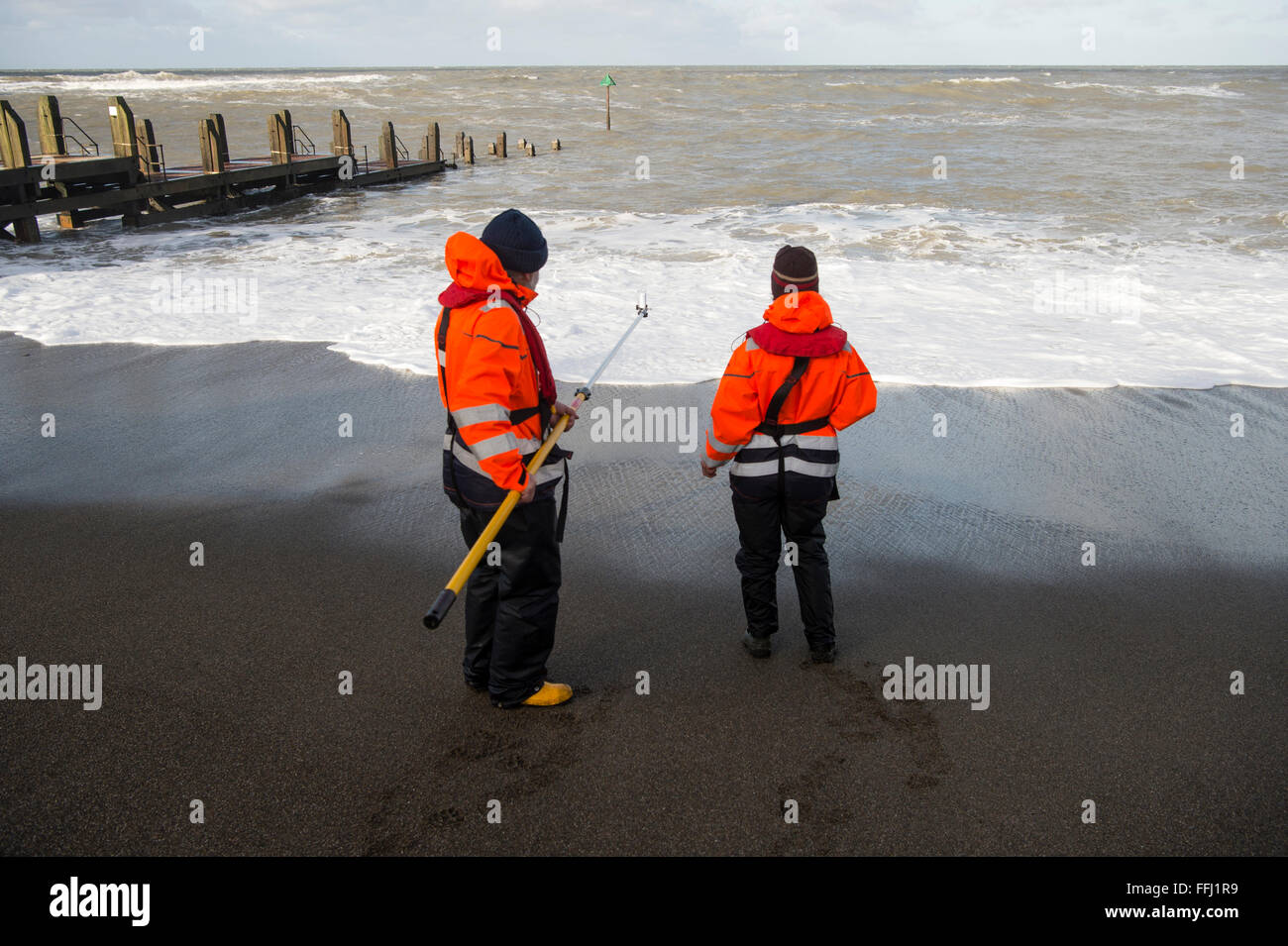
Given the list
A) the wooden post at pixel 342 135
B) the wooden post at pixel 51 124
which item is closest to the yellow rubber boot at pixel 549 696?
the wooden post at pixel 51 124

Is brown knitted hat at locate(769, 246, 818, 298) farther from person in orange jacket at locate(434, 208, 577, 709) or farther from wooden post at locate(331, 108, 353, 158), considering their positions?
wooden post at locate(331, 108, 353, 158)

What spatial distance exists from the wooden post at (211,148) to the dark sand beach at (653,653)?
14810 millimetres

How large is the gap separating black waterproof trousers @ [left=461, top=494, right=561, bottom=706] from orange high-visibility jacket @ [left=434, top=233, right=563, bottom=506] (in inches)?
10.1

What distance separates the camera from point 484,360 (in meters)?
3.02

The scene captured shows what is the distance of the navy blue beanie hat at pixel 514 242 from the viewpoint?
316 centimetres

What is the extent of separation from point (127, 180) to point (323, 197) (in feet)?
17.5

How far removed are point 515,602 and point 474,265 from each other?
4.13ft

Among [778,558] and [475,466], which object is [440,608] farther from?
[778,558]

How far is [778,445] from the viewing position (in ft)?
12.2

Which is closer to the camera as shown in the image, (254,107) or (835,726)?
(835,726)

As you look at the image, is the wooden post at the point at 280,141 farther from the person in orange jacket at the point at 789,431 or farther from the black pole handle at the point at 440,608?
the black pole handle at the point at 440,608

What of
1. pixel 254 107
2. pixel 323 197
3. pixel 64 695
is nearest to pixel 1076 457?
pixel 64 695

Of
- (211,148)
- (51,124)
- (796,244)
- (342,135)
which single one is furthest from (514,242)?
(342,135)
